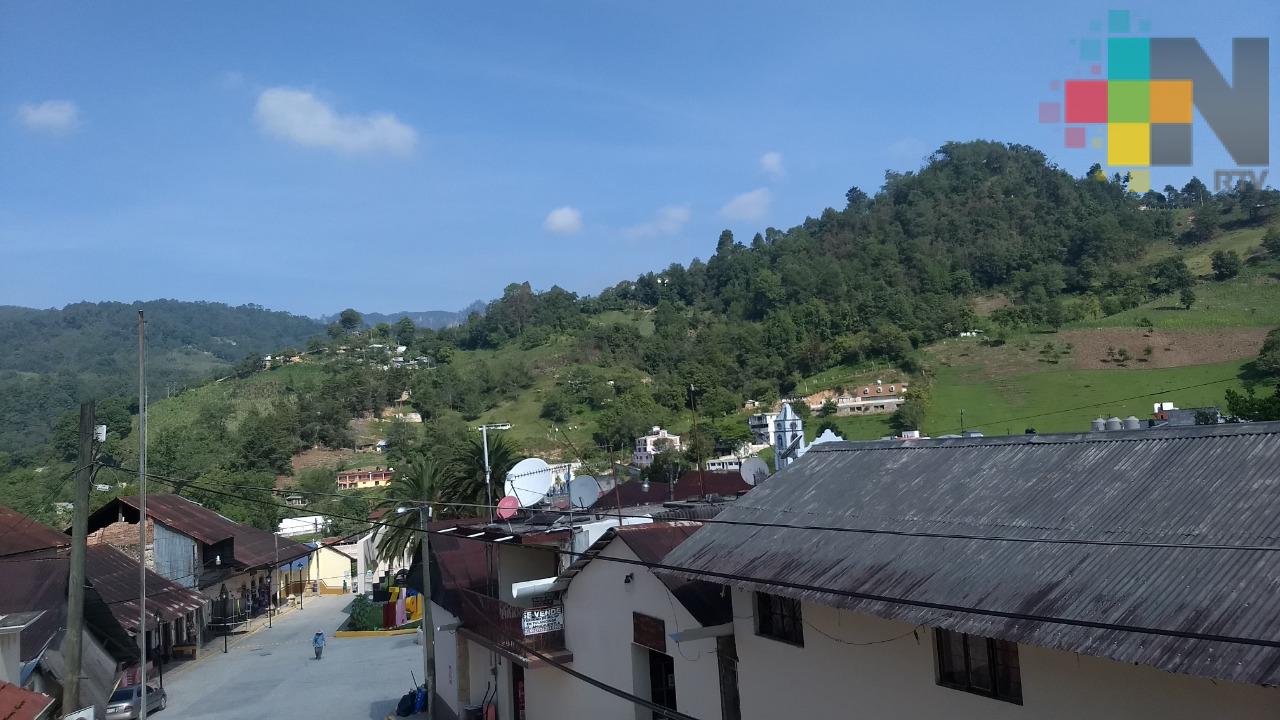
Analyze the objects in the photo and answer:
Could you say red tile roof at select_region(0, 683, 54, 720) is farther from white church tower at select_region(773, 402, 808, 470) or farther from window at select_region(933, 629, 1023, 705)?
white church tower at select_region(773, 402, 808, 470)

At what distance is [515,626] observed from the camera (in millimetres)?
18641

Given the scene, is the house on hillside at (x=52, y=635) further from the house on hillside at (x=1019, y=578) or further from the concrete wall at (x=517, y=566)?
the house on hillside at (x=1019, y=578)

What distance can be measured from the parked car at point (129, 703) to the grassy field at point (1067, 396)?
68.7 m

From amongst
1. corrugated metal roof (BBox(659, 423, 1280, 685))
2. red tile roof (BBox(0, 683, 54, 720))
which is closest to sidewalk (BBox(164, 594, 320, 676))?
red tile roof (BBox(0, 683, 54, 720))

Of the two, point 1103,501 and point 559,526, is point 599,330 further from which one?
point 1103,501

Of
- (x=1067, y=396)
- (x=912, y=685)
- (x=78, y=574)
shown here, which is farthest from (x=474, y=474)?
(x=1067, y=396)

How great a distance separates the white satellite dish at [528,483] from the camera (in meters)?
23.5

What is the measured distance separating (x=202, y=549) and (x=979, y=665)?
37641 millimetres

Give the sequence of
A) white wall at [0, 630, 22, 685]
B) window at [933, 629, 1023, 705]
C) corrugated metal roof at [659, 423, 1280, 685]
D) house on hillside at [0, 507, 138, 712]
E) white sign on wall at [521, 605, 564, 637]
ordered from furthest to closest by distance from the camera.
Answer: house on hillside at [0, 507, 138, 712]
white sign on wall at [521, 605, 564, 637]
white wall at [0, 630, 22, 685]
window at [933, 629, 1023, 705]
corrugated metal roof at [659, 423, 1280, 685]

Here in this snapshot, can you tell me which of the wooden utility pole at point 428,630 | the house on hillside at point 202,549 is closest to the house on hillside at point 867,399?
the house on hillside at point 202,549

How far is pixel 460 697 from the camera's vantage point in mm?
23484

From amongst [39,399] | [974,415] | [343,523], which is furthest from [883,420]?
[39,399]

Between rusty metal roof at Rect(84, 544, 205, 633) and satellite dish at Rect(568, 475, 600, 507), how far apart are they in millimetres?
14090

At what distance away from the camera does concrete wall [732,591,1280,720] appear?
773 centimetres
